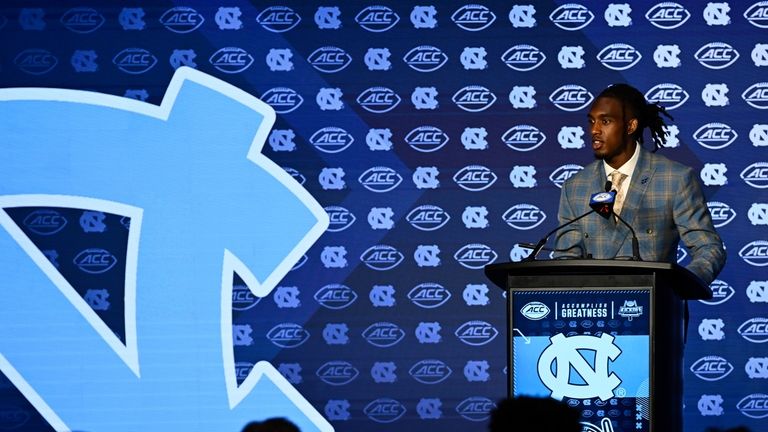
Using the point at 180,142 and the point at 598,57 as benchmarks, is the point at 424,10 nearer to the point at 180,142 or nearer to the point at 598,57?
the point at 598,57

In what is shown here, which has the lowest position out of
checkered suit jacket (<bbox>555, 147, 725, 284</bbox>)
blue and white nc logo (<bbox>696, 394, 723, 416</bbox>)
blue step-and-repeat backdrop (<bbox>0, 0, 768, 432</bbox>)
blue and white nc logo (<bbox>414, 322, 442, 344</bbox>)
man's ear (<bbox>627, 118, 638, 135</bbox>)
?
blue and white nc logo (<bbox>696, 394, 723, 416</bbox>)

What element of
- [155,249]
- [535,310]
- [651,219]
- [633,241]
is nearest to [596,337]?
[535,310]

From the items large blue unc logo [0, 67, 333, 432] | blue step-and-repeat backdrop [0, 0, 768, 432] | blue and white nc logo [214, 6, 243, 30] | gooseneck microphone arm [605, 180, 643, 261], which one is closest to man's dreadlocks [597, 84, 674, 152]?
gooseneck microphone arm [605, 180, 643, 261]

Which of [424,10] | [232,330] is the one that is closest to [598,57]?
[424,10]

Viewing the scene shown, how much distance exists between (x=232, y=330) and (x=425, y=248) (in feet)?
3.53

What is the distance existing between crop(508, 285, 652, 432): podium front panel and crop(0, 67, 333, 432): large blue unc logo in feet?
8.23

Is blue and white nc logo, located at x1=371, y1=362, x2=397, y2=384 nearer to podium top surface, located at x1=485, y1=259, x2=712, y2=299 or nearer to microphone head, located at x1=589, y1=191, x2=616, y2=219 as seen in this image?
podium top surface, located at x1=485, y1=259, x2=712, y2=299

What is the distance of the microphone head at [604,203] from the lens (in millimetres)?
4523

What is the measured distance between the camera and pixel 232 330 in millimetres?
6758

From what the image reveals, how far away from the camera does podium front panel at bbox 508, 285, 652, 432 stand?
433cm

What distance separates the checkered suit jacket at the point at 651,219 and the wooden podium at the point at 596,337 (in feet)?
1.73

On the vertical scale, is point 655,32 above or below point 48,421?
above

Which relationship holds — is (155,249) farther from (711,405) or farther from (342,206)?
(711,405)

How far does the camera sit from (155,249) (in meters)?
6.81
